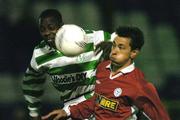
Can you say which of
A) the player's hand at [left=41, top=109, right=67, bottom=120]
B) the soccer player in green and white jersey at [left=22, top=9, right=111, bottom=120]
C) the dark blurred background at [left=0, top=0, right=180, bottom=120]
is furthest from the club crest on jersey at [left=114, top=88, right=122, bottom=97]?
the dark blurred background at [left=0, top=0, right=180, bottom=120]

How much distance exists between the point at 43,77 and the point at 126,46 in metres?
1.23

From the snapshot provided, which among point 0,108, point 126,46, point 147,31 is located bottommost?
point 0,108

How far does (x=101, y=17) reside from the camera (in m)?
8.19

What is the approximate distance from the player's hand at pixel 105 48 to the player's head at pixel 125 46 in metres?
0.41

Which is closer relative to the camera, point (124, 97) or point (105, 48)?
point (124, 97)

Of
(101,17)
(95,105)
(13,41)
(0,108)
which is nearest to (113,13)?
(101,17)

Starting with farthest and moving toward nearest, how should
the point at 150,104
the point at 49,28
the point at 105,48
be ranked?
the point at 105,48, the point at 49,28, the point at 150,104

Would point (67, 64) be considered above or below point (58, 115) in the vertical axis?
Result: above

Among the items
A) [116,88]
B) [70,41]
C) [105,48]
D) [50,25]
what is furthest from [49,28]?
[116,88]

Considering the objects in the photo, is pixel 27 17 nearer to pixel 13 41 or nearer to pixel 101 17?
pixel 13 41

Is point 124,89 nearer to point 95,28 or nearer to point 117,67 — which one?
point 117,67

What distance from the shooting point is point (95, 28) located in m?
8.15

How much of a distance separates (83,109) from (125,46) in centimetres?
63

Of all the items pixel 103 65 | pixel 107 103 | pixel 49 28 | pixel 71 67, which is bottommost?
pixel 107 103
